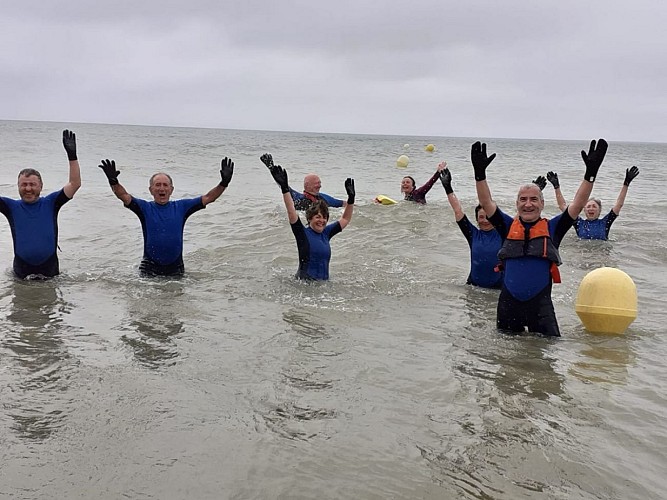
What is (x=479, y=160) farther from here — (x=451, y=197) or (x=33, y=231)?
(x=33, y=231)

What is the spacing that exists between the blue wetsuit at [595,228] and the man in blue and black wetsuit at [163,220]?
750 centimetres

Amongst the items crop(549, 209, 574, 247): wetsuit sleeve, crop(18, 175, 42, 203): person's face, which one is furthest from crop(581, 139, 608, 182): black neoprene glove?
crop(18, 175, 42, 203): person's face

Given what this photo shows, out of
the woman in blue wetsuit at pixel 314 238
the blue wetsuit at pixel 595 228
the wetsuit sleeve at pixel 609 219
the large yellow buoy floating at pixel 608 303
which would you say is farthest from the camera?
the blue wetsuit at pixel 595 228

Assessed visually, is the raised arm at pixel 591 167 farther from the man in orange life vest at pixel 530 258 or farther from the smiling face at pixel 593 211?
the smiling face at pixel 593 211

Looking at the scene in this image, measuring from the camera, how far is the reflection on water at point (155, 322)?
15.7 ft

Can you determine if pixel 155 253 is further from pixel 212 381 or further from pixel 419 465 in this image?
pixel 419 465

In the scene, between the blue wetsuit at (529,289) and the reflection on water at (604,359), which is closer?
the reflection on water at (604,359)

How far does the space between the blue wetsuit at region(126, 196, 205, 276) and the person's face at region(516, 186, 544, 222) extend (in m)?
4.14

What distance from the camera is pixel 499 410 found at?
153 inches

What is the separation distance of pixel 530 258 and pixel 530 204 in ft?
1.63

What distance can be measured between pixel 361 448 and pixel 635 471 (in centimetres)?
148

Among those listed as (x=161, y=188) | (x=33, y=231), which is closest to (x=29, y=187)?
(x=33, y=231)

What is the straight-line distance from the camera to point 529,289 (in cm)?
544

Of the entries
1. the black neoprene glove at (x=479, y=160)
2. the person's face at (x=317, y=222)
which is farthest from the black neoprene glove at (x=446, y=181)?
the black neoprene glove at (x=479, y=160)
